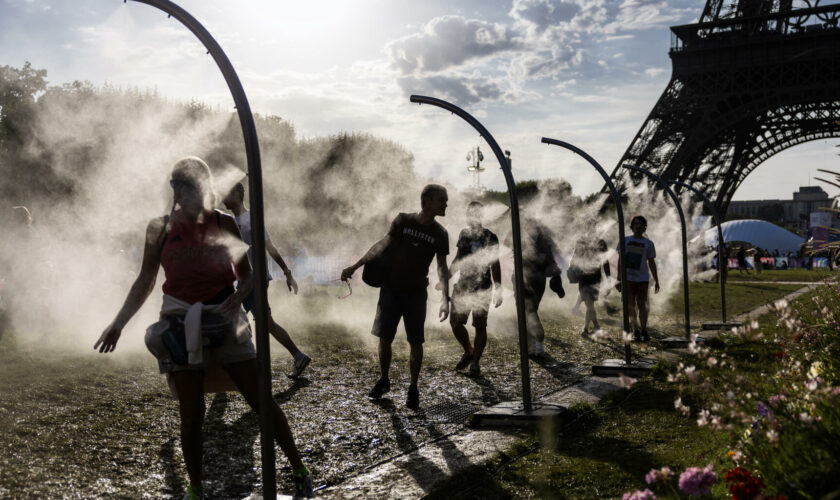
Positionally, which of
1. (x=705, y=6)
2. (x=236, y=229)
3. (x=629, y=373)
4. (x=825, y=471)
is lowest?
(x=629, y=373)

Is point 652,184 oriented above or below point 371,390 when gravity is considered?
above

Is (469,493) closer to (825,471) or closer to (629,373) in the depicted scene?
(825,471)

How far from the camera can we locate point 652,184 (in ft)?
98.0

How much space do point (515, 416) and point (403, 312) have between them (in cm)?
142

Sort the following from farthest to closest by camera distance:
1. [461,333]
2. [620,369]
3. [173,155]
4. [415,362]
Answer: [173,155], [461,333], [620,369], [415,362]

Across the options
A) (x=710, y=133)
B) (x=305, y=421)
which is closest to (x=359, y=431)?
(x=305, y=421)

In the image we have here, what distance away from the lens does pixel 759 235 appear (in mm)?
55250

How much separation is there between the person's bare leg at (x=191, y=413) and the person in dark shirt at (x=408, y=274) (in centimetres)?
261

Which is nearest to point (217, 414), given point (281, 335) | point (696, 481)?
point (281, 335)

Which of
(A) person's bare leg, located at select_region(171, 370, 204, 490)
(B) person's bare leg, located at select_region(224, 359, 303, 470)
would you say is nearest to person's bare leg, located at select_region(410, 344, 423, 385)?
(B) person's bare leg, located at select_region(224, 359, 303, 470)

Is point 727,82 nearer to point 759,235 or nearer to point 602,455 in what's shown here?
point 759,235

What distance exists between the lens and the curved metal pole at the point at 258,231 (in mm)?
3297

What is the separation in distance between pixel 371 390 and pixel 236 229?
10.2 feet

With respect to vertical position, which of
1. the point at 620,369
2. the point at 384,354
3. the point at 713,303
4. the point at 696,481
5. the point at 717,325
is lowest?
the point at 713,303
